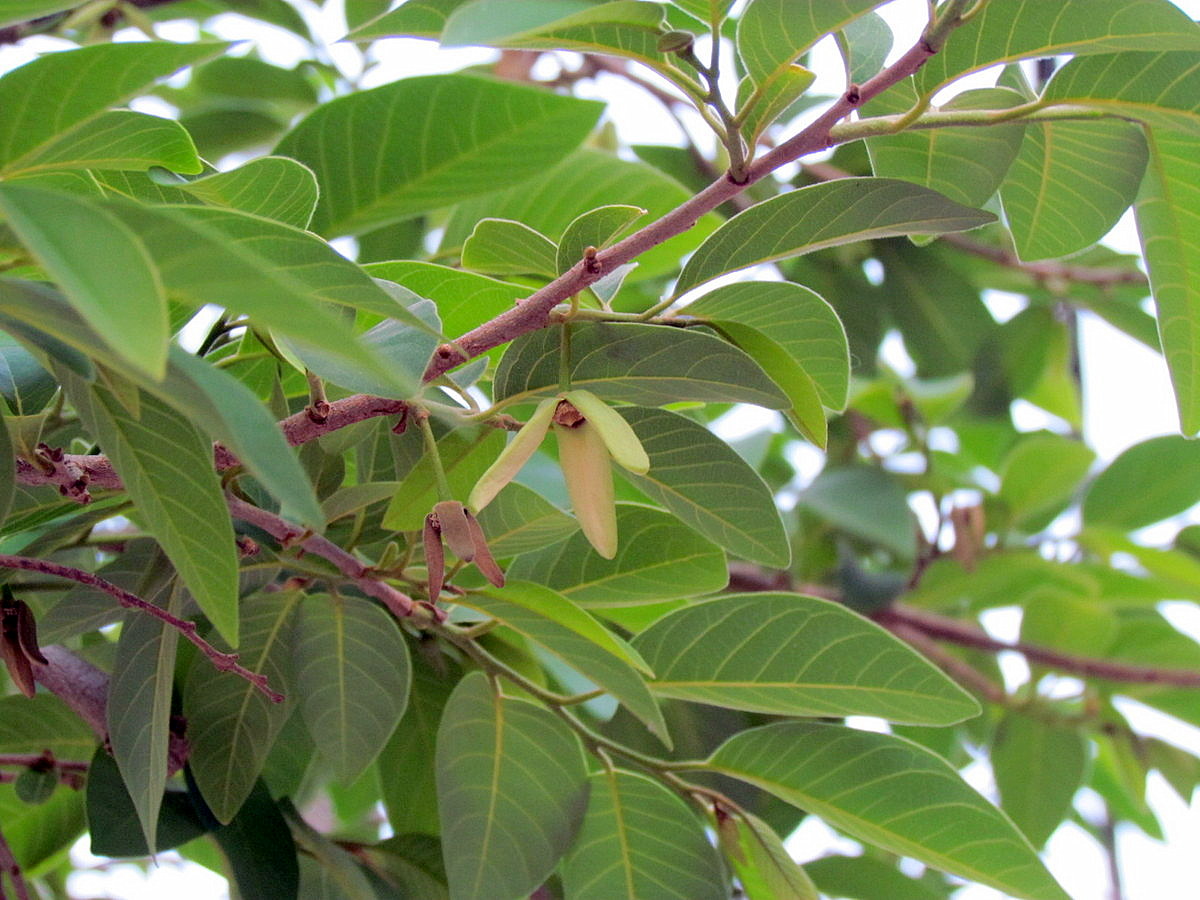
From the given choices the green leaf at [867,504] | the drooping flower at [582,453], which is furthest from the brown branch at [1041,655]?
the drooping flower at [582,453]

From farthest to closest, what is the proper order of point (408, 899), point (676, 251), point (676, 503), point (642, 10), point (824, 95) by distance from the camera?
point (824, 95) < point (676, 251) < point (408, 899) < point (676, 503) < point (642, 10)

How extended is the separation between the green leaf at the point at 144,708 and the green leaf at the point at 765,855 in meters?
0.29

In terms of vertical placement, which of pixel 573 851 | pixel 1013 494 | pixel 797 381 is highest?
pixel 797 381

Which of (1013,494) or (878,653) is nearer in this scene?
(878,653)

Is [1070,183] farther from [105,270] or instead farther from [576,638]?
[105,270]

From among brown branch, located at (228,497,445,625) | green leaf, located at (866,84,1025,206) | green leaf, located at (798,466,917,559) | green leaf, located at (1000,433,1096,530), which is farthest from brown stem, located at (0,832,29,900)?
green leaf, located at (1000,433,1096,530)

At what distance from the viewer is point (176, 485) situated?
1.28 feet

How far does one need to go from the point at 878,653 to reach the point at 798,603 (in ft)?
0.15

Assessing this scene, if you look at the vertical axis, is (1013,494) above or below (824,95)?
below

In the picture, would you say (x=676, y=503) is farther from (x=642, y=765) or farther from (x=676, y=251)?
(x=676, y=251)

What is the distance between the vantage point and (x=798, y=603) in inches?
22.3

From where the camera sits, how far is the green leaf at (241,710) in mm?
556

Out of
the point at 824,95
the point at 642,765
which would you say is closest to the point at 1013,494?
the point at 824,95

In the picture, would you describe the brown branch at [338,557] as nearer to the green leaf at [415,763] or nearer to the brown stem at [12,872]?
the green leaf at [415,763]
